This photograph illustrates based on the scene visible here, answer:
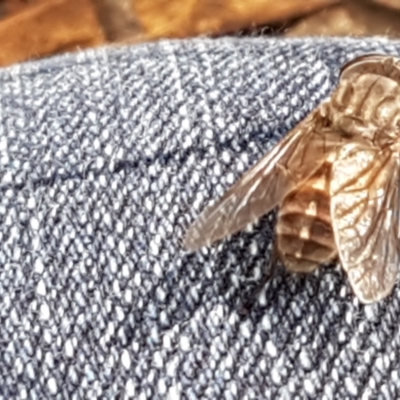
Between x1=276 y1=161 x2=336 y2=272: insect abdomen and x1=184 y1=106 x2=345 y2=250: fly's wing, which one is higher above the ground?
x1=184 y1=106 x2=345 y2=250: fly's wing

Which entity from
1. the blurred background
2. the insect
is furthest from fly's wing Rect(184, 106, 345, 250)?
the blurred background

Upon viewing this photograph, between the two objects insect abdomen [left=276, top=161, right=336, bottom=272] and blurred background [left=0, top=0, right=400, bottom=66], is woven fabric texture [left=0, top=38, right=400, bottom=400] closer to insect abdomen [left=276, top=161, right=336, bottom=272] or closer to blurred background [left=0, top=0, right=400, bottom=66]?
insect abdomen [left=276, top=161, right=336, bottom=272]

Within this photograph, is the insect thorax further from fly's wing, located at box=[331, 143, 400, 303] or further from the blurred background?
the blurred background

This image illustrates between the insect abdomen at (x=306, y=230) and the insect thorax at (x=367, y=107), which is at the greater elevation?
the insect thorax at (x=367, y=107)

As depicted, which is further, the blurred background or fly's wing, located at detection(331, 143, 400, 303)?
the blurred background

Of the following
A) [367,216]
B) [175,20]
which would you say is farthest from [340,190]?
[175,20]

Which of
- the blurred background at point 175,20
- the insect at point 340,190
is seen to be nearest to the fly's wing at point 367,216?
the insect at point 340,190

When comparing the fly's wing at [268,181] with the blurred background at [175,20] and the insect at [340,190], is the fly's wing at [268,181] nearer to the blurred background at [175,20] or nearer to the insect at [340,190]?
the insect at [340,190]
